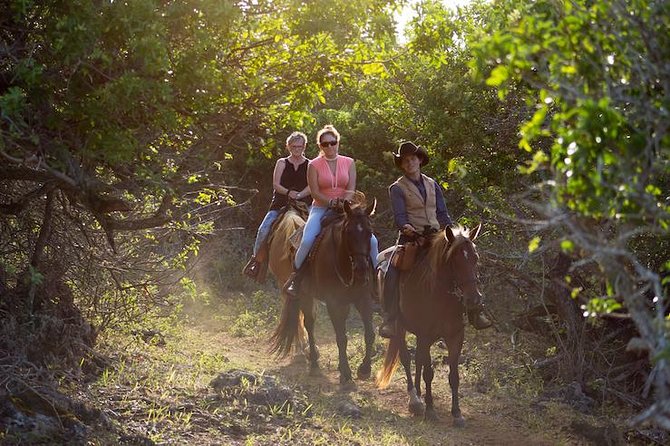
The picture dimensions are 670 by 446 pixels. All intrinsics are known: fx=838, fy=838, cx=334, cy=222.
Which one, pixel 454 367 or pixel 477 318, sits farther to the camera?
pixel 454 367

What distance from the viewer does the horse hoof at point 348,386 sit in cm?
988

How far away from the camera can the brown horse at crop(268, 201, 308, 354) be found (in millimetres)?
11008

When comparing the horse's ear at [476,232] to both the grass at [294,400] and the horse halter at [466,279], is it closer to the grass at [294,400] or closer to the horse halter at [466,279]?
the horse halter at [466,279]

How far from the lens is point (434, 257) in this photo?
28.2 feet

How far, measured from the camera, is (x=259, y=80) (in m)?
6.93

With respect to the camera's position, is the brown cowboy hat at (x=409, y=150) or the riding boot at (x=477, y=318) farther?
the brown cowboy hat at (x=409, y=150)

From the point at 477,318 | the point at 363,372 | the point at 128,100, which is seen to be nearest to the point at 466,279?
the point at 477,318

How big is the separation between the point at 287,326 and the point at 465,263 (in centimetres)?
361

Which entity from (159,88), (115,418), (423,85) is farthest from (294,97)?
(423,85)

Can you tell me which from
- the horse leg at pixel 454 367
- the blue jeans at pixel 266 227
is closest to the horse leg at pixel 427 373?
the horse leg at pixel 454 367

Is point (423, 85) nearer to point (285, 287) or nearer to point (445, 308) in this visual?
point (285, 287)

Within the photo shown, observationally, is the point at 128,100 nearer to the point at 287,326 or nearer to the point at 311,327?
the point at 287,326

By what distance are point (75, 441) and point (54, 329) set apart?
2.11m

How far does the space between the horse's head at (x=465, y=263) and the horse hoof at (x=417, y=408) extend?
1.59 meters
